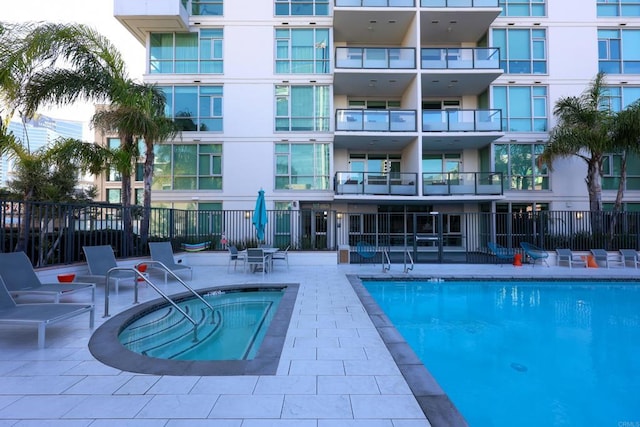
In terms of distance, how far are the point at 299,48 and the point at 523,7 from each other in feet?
37.5

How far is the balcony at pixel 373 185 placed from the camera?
51.7 ft

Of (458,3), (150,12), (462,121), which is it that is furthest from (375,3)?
(150,12)

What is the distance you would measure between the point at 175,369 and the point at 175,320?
2622 millimetres

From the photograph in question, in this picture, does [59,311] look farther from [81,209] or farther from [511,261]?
[511,261]

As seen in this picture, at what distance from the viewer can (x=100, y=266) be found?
26.1 ft

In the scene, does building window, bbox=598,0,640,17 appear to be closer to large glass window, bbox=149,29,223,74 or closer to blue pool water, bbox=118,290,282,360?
large glass window, bbox=149,29,223,74

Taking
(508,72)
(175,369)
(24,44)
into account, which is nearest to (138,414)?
(175,369)

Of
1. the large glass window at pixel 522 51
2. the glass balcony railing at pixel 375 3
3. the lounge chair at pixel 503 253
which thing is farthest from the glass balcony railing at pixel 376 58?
the lounge chair at pixel 503 253

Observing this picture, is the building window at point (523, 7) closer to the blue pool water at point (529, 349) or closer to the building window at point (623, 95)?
the building window at point (623, 95)

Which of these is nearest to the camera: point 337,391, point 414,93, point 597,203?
point 337,391

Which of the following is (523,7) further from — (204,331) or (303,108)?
(204,331)

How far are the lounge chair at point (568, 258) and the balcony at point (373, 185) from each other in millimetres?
5950

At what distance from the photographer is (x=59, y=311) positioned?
4.39 meters

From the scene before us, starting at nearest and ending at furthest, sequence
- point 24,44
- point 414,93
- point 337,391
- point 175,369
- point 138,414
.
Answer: point 138,414
point 337,391
point 175,369
point 24,44
point 414,93
